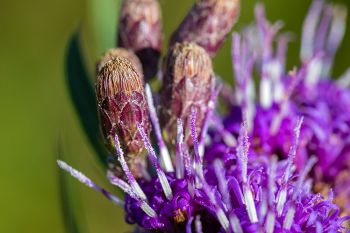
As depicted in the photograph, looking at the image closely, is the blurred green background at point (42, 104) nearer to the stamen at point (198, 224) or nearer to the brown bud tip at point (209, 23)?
the brown bud tip at point (209, 23)

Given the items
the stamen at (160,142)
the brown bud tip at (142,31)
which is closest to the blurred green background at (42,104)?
the brown bud tip at (142,31)

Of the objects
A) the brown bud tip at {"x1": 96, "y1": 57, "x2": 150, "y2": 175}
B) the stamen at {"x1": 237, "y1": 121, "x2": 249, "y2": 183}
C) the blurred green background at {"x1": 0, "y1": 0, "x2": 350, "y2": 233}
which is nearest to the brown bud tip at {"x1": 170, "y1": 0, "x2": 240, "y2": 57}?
the brown bud tip at {"x1": 96, "y1": 57, "x2": 150, "y2": 175}

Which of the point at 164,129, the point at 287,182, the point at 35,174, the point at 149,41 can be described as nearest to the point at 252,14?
the point at 35,174

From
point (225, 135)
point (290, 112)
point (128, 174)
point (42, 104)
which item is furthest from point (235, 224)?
point (42, 104)

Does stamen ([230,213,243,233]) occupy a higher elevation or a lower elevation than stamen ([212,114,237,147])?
higher

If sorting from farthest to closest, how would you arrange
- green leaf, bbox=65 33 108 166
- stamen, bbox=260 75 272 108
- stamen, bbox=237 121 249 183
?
stamen, bbox=260 75 272 108, green leaf, bbox=65 33 108 166, stamen, bbox=237 121 249 183

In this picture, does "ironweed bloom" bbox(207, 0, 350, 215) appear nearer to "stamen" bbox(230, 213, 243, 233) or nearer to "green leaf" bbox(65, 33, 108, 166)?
"green leaf" bbox(65, 33, 108, 166)

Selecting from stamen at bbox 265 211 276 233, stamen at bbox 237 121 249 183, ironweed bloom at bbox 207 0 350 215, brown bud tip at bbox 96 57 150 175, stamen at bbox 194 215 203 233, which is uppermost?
brown bud tip at bbox 96 57 150 175

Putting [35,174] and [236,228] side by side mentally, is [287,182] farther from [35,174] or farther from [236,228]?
[35,174]
